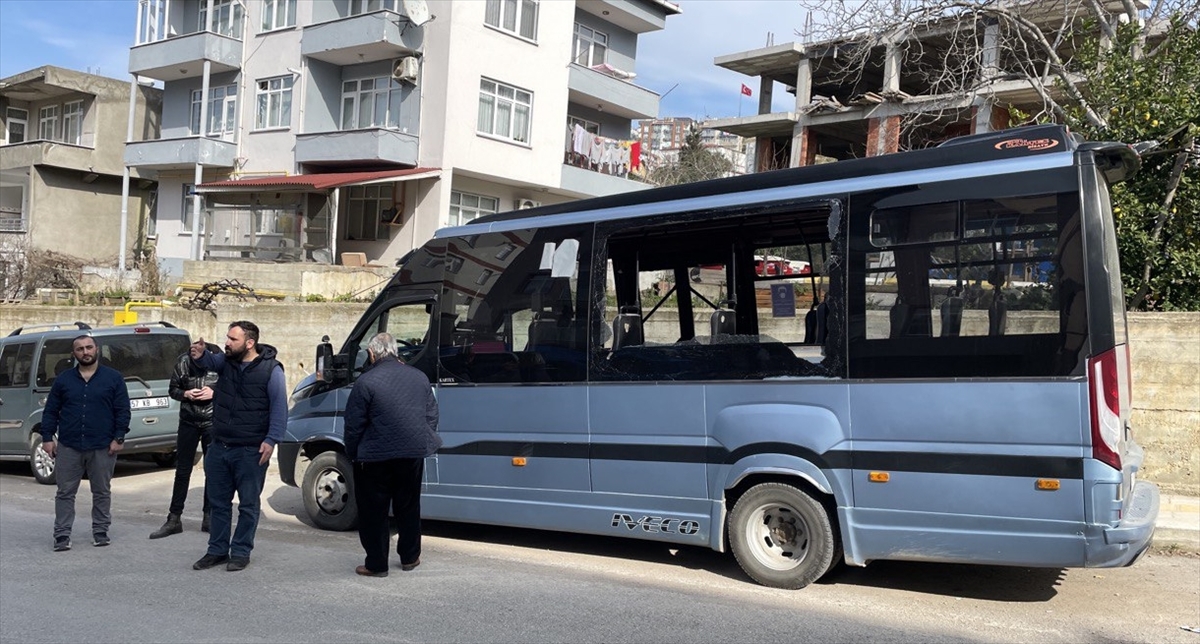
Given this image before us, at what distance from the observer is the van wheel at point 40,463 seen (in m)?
13.0

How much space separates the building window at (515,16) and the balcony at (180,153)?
972 cm

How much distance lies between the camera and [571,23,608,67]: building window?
33.1 m

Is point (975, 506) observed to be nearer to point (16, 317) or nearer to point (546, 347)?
point (546, 347)

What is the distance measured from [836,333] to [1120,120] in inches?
277

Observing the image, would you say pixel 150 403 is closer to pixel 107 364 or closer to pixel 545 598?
pixel 107 364

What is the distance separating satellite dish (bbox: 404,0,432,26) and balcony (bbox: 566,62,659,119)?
17.4 ft

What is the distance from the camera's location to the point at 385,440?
22.0ft

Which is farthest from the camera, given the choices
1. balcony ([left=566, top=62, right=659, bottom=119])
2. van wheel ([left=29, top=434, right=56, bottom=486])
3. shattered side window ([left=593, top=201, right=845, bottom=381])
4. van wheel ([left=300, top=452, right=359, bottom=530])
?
balcony ([left=566, top=62, right=659, bottom=119])

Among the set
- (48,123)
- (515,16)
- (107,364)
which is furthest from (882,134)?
(48,123)

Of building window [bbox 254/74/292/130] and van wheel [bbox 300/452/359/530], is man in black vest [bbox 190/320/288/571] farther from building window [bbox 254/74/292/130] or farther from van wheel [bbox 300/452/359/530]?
building window [bbox 254/74/292/130]

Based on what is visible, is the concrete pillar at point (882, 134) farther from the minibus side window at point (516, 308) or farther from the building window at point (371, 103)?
the minibus side window at point (516, 308)

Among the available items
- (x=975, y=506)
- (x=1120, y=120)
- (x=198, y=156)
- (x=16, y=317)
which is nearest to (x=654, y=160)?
(x=198, y=156)

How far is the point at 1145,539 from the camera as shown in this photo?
19.4 feet

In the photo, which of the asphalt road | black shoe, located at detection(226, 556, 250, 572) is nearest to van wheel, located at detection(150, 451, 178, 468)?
the asphalt road
